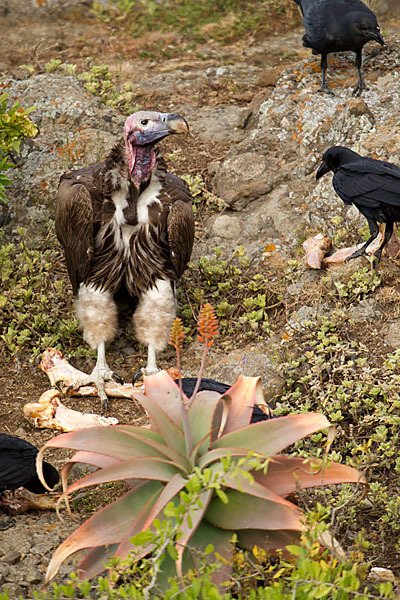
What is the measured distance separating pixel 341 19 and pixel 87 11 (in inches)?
198

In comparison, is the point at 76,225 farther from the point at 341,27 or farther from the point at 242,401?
the point at 341,27

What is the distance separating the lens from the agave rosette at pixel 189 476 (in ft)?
9.03

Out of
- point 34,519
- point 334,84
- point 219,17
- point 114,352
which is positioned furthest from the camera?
point 219,17

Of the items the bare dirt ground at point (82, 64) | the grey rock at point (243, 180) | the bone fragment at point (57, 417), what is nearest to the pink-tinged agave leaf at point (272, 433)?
the bare dirt ground at point (82, 64)

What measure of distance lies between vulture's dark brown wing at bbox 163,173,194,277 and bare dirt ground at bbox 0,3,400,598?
621 millimetres

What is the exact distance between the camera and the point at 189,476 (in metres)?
2.85

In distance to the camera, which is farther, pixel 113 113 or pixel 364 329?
pixel 113 113

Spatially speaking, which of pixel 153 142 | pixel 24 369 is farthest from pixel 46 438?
pixel 153 142

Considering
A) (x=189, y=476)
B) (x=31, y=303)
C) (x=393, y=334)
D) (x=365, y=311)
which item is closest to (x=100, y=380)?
(x=31, y=303)

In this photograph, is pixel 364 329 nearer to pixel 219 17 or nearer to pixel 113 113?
pixel 113 113

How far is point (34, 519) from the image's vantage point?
3.48 m

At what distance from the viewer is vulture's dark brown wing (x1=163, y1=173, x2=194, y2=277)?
4.86 metres

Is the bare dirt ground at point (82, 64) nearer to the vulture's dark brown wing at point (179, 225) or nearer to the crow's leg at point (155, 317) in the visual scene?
the crow's leg at point (155, 317)

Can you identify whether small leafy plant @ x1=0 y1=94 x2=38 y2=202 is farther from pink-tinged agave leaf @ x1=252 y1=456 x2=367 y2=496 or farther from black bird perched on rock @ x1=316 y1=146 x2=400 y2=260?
pink-tinged agave leaf @ x1=252 y1=456 x2=367 y2=496
